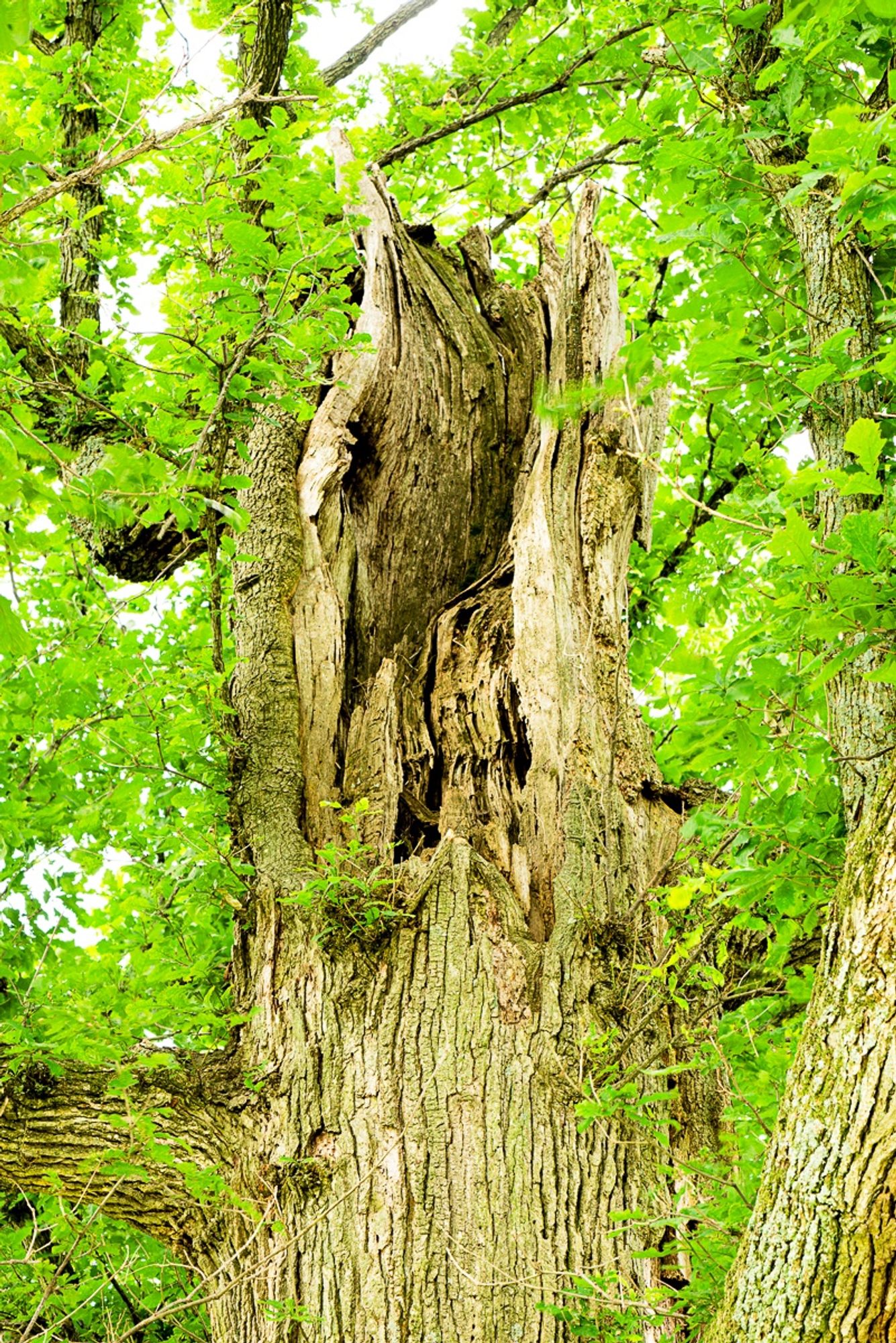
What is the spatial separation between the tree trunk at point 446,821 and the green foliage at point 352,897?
5cm

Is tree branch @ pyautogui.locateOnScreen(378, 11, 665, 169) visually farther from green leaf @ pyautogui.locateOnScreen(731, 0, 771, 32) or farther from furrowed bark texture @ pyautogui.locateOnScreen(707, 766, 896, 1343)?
furrowed bark texture @ pyautogui.locateOnScreen(707, 766, 896, 1343)

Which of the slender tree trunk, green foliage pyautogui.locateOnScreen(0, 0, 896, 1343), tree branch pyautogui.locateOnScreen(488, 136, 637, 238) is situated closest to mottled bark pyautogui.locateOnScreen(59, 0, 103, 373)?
green foliage pyautogui.locateOnScreen(0, 0, 896, 1343)

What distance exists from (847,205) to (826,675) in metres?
1.19

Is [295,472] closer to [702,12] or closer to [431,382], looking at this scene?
[431,382]

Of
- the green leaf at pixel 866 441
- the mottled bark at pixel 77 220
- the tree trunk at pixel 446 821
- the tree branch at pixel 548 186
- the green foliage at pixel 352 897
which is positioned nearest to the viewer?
the green leaf at pixel 866 441

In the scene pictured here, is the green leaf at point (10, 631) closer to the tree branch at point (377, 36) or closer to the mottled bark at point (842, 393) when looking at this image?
the mottled bark at point (842, 393)

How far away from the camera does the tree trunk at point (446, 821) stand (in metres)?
3.16

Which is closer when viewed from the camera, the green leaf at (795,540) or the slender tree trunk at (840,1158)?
the slender tree trunk at (840,1158)

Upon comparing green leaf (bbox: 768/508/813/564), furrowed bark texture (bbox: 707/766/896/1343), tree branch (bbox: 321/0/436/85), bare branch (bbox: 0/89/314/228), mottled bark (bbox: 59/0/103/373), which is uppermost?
tree branch (bbox: 321/0/436/85)

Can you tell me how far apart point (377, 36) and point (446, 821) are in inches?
204

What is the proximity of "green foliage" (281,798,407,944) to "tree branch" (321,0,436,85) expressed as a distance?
17.1 feet

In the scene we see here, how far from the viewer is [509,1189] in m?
3.18

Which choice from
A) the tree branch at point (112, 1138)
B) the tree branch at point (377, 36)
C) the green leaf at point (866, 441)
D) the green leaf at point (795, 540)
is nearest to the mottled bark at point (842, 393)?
the green leaf at point (795, 540)

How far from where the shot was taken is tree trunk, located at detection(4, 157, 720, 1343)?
316 centimetres
